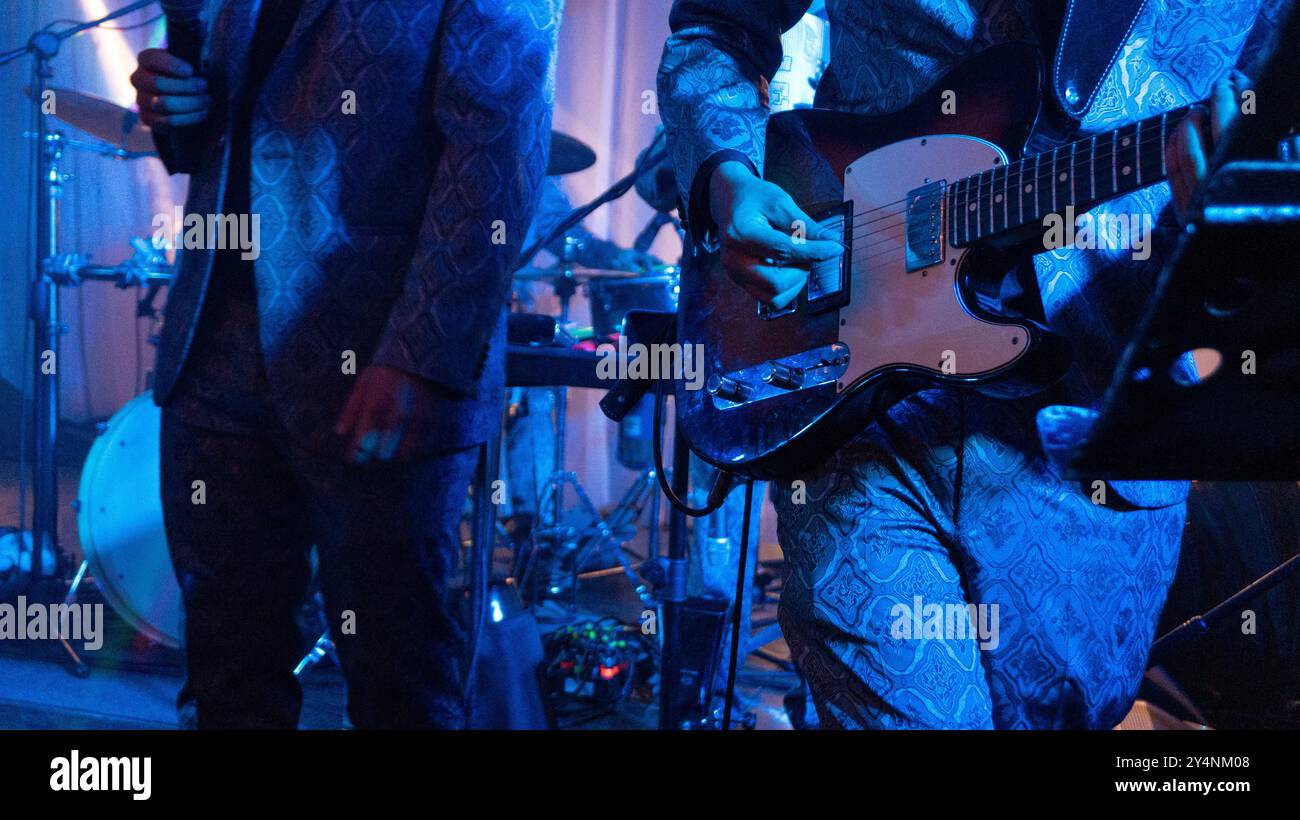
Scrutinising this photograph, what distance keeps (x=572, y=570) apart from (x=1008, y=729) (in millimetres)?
3949

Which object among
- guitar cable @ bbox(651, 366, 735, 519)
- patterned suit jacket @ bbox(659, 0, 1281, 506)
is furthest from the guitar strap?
guitar cable @ bbox(651, 366, 735, 519)

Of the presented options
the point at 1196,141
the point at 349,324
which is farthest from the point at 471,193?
the point at 1196,141

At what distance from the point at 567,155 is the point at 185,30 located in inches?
121

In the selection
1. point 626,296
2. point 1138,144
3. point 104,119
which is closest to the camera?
point 1138,144

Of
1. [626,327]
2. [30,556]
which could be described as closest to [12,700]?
[30,556]

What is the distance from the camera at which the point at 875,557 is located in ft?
3.43

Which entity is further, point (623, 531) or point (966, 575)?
point (623, 531)

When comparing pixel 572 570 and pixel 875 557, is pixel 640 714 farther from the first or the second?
pixel 875 557

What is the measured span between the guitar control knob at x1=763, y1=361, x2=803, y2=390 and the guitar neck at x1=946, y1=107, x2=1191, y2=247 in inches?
10.7

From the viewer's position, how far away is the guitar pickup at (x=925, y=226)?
107cm

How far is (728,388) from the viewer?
1321mm

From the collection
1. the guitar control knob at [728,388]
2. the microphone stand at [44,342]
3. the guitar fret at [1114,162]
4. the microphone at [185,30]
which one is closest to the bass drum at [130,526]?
the microphone stand at [44,342]

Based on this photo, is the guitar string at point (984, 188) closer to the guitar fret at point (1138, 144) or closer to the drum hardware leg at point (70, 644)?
the guitar fret at point (1138, 144)

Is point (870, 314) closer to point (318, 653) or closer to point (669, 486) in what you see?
point (669, 486)
